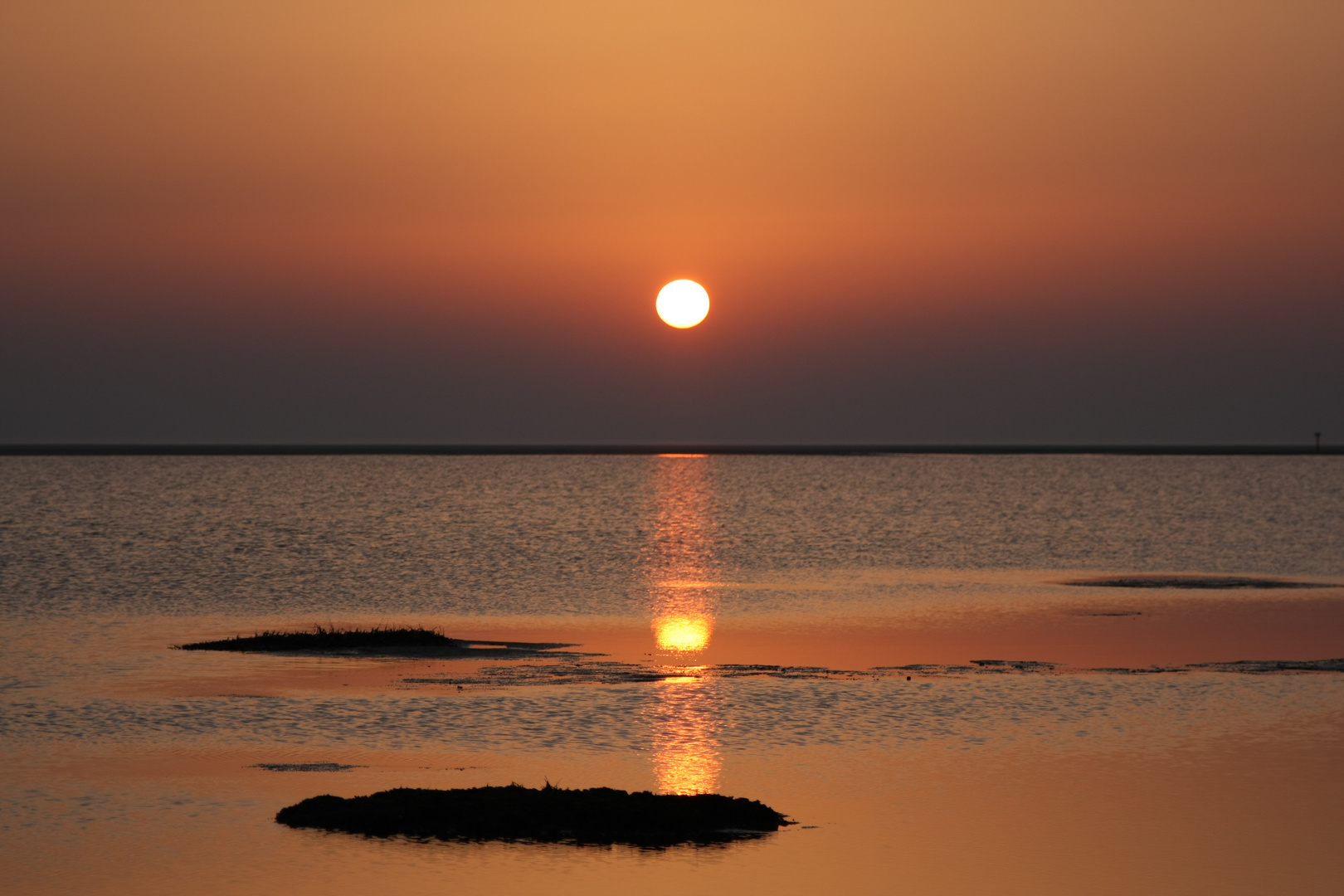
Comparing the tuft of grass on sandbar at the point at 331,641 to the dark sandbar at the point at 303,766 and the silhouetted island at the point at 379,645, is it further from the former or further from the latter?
the dark sandbar at the point at 303,766

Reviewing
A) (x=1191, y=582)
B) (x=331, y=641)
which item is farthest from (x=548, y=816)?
(x=1191, y=582)

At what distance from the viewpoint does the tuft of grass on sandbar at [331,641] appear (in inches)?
1716

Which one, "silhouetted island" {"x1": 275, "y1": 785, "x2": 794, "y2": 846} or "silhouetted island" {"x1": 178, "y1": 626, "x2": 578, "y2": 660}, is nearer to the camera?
"silhouetted island" {"x1": 275, "y1": 785, "x2": 794, "y2": 846}

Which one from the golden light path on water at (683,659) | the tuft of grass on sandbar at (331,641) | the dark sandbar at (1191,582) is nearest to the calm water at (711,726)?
the golden light path on water at (683,659)

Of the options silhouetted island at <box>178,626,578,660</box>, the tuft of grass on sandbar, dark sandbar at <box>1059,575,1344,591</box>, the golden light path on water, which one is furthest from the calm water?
dark sandbar at <box>1059,575,1344,591</box>

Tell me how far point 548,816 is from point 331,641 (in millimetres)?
23291

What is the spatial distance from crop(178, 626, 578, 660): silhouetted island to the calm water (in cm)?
166

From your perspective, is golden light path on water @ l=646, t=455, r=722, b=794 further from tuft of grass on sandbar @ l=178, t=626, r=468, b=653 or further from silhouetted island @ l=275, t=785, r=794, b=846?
tuft of grass on sandbar @ l=178, t=626, r=468, b=653

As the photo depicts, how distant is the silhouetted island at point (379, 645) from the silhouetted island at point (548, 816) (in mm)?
18628

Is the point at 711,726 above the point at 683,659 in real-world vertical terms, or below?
below

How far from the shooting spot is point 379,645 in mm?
44219

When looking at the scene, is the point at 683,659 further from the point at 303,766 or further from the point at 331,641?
the point at 303,766

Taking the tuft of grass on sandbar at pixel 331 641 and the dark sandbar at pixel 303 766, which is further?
the tuft of grass on sandbar at pixel 331 641

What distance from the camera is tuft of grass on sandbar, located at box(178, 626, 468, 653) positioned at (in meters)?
43.6
